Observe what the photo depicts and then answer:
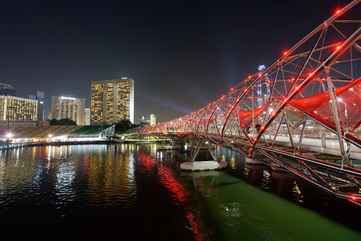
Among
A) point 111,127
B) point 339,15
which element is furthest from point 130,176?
point 111,127

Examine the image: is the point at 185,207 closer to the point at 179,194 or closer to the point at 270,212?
the point at 179,194

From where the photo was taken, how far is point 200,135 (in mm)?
49844

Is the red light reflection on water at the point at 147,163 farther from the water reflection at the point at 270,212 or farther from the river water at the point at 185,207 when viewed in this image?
the water reflection at the point at 270,212

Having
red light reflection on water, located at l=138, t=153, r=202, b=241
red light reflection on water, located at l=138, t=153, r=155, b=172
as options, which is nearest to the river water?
red light reflection on water, located at l=138, t=153, r=202, b=241

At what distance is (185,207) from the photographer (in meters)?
25.8

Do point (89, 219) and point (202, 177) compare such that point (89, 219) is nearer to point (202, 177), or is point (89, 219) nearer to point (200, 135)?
point (202, 177)

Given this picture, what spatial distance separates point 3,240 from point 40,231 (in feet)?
8.21

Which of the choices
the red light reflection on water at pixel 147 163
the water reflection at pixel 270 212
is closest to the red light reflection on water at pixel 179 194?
the water reflection at pixel 270 212

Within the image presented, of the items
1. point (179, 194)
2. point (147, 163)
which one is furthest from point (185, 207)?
point (147, 163)

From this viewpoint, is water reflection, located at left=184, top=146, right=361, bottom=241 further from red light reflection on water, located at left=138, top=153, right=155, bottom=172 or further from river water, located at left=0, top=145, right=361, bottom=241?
red light reflection on water, located at left=138, top=153, right=155, bottom=172

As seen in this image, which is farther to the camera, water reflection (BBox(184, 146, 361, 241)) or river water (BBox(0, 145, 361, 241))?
river water (BBox(0, 145, 361, 241))

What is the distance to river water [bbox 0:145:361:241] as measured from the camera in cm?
1962

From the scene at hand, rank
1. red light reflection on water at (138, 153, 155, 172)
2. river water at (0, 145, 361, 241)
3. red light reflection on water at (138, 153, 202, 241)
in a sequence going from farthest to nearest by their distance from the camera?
red light reflection on water at (138, 153, 155, 172), red light reflection on water at (138, 153, 202, 241), river water at (0, 145, 361, 241)

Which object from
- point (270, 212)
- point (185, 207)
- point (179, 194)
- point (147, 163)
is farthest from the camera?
point (147, 163)
